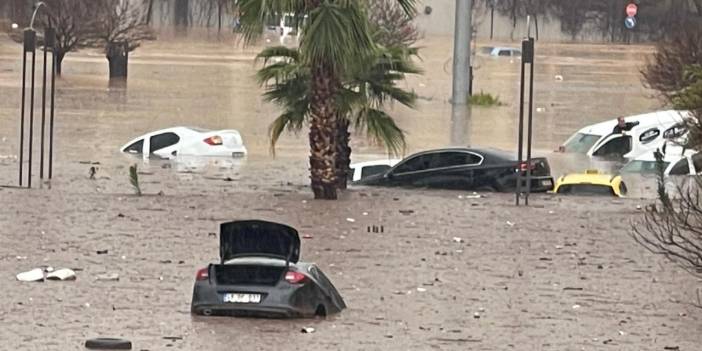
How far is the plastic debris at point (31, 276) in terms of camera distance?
1709cm

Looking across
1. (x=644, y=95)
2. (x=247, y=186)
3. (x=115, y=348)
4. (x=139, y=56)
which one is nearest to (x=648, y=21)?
(x=139, y=56)

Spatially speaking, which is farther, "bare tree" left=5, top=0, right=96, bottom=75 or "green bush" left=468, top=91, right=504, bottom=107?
"bare tree" left=5, top=0, right=96, bottom=75

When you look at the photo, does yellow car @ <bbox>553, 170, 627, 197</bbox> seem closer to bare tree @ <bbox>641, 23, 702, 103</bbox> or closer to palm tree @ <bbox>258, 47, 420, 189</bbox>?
palm tree @ <bbox>258, 47, 420, 189</bbox>

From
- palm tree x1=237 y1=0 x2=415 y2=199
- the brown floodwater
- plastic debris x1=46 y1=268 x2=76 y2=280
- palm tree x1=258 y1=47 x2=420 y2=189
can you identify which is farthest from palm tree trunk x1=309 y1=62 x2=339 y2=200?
the brown floodwater

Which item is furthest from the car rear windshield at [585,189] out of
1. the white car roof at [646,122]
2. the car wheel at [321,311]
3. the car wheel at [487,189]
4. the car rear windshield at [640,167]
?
the car wheel at [321,311]

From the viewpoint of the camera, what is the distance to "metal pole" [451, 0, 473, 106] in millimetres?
57719

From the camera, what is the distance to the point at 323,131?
1032 inches

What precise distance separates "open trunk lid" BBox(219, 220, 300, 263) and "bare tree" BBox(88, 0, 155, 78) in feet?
167

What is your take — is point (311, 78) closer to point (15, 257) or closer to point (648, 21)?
point (15, 257)

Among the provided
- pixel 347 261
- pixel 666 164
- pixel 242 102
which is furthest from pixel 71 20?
pixel 347 261

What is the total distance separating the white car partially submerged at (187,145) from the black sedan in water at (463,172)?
7257mm

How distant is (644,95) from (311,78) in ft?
132

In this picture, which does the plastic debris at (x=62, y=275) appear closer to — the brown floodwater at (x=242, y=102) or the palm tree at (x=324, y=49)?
the palm tree at (x=324, y=49)

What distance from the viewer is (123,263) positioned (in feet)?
61.1
